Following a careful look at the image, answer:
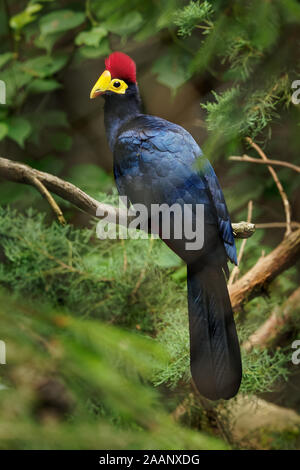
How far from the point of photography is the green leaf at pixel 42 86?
37.0 inches

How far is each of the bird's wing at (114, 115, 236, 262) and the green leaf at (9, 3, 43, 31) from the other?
0.51m

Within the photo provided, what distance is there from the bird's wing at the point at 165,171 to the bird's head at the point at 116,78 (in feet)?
0.15

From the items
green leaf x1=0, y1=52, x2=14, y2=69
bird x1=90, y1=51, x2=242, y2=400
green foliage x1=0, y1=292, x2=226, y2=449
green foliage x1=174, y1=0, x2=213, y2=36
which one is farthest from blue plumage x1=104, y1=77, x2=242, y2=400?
green leaf x1=0, y1=52, x2=14, y2=69

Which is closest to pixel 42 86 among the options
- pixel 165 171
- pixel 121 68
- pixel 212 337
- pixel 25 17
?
pixel 25 17

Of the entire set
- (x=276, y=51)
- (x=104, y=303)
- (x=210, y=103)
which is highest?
(x=276, y=51)

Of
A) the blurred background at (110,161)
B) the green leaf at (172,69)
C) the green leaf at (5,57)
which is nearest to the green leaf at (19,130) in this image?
the blurred background at (110,161)

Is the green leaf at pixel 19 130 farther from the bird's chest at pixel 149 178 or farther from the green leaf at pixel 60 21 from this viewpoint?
the bird's chest at pixel 149 178

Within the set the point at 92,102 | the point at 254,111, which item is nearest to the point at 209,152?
the point at 254,111

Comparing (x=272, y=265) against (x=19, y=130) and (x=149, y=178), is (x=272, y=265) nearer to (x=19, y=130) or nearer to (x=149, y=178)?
(x=149, y=178)

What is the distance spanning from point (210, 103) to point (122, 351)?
1.34ft

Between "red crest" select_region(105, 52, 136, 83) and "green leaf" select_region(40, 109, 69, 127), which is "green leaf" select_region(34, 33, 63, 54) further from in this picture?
"red crest" select_region(105, 52, 136, 83)

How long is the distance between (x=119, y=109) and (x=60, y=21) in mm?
405

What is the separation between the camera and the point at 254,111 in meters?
0.56
